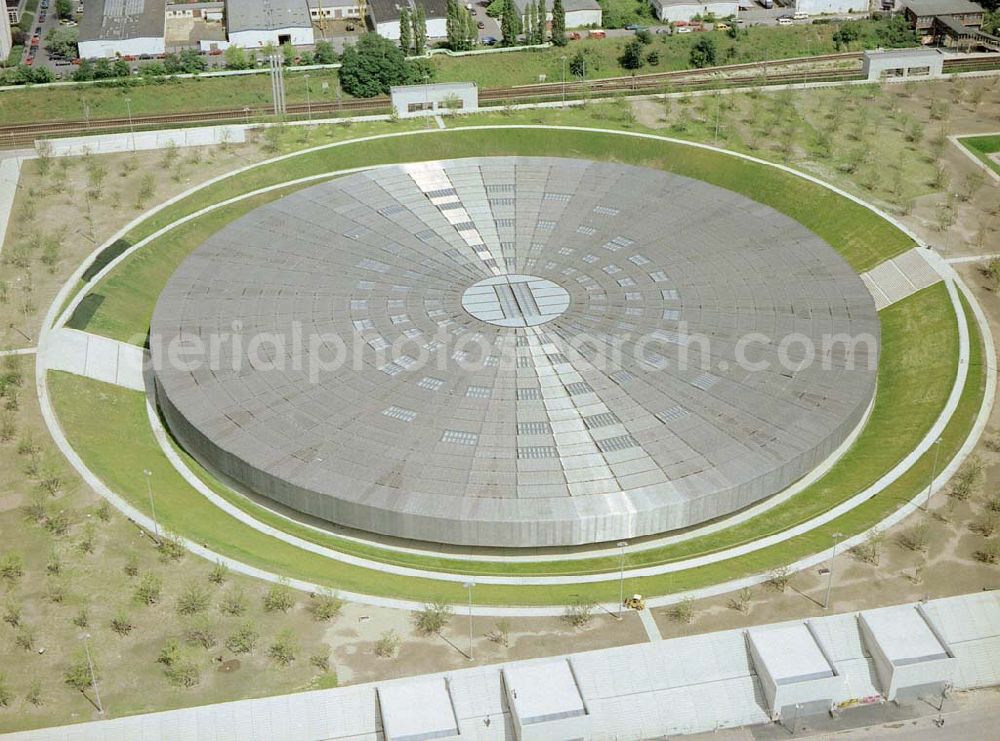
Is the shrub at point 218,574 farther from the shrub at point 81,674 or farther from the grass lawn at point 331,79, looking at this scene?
the grass lawn at point 331,79

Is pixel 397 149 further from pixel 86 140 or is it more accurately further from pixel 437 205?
pixel 86 140

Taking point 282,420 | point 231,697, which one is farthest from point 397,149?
point 231,697

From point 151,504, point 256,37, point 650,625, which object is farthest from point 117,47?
point 650,625

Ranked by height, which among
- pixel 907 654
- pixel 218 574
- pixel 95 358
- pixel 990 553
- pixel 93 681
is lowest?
pixel 907 654

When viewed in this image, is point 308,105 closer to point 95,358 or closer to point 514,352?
point 95,358

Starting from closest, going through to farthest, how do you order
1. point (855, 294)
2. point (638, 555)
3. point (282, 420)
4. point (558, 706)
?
1. point (558, 706)
2. point (638, 555)
3. point (282, 420)
4. point (855, 294)

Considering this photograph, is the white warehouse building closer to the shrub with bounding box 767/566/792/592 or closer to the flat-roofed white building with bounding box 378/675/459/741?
the shrub with bounding box 767/566/792/592

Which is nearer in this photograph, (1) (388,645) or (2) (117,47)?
(1) (388,645)
